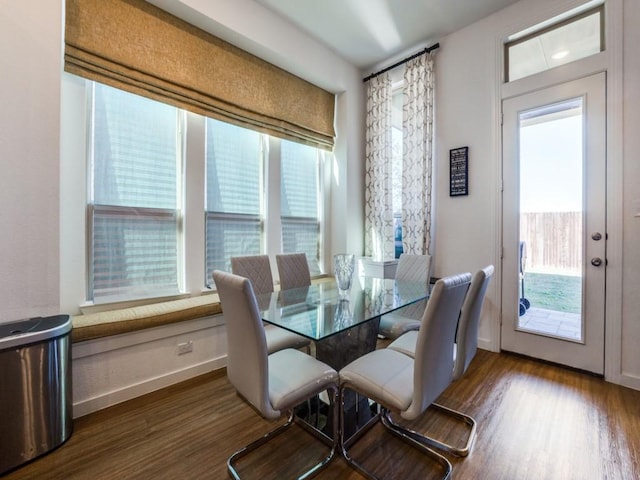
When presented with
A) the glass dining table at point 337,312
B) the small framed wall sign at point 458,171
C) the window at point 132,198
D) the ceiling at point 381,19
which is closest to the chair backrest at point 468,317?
the glass dining table at point 337,312

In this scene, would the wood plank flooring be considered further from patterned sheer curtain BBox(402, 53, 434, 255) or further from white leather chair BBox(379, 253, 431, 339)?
patterned sheer curtain BBox(402, 53, 434, 255)

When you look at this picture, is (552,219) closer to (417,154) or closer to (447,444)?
(417,154)

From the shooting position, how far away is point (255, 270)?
8.21 feet

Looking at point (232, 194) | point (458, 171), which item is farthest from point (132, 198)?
point (458, 171)

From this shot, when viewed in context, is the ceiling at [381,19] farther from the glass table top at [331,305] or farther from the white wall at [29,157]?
the glass table top at [331,305]

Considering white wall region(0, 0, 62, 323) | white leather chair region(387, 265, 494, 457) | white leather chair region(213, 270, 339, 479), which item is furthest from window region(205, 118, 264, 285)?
white leather chair region(387, 265, 494, 457)

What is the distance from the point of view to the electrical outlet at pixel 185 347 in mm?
2367

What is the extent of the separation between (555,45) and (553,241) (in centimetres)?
181

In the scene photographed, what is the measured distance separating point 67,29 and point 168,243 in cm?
167

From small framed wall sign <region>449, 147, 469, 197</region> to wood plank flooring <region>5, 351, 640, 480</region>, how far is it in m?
1.90

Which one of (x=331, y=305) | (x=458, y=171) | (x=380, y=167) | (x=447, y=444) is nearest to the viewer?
(x=447, y=444)

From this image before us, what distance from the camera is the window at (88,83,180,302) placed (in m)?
2.26

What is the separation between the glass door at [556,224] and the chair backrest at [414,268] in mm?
857

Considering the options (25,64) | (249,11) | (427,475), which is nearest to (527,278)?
(427,475)
